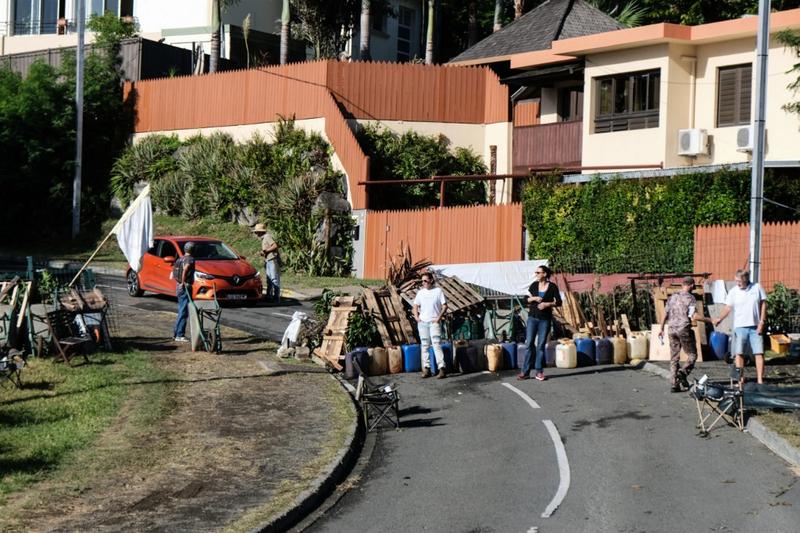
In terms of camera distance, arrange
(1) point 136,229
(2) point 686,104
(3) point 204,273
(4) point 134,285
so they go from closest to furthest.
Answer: (1) point 136,229 < (3) point 204,273 < (4) point 134,285 < (2) point 686,104

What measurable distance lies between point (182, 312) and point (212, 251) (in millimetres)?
6918

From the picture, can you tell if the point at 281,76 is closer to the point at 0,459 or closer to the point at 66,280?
the point at 66,280

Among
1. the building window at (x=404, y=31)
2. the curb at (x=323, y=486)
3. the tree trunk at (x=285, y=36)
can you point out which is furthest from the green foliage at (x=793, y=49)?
the building window at (x=404, y=31)

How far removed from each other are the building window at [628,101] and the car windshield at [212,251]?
1319 cm

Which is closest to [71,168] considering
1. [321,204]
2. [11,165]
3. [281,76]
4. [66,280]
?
[11,165]

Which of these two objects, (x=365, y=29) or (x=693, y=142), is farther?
(x=365, y=29)

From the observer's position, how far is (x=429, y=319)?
18.3m

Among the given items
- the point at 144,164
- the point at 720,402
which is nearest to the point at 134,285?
the point at 144,164

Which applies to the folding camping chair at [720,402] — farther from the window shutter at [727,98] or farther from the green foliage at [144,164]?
the green foliage at [144,164]

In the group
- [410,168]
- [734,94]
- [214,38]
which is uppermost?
[214,38]

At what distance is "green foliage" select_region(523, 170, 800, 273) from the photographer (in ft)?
87.7

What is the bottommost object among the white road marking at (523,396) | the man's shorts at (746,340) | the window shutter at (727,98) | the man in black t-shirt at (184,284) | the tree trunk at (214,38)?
the white road marking at (523,396)

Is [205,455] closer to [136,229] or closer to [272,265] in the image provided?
[136,229]

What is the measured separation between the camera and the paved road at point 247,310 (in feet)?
73.5
